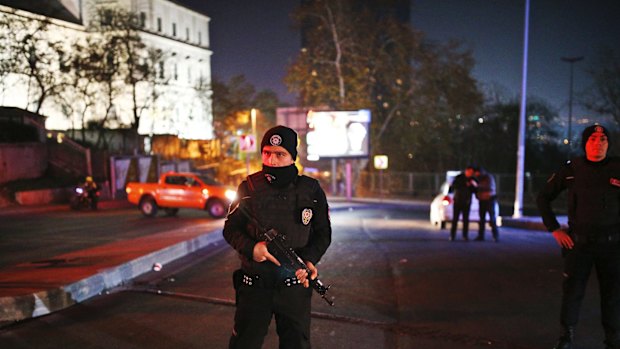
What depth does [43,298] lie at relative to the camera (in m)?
6.28

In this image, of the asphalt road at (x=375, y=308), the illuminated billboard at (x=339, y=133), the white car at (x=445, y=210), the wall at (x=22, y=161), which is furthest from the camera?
the illuminated billboard at (x=339, y=133)

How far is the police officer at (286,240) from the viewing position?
3363 mm

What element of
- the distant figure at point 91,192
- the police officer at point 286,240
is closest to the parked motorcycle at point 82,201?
→ the distant figure at point 91,192

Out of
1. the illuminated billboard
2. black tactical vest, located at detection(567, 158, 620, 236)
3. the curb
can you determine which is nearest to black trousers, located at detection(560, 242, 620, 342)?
black tactical vest, located at detection(567, 158, 620, 236)

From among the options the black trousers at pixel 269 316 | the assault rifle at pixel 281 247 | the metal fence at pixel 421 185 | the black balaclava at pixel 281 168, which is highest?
the black balaclava at pixel 281 168

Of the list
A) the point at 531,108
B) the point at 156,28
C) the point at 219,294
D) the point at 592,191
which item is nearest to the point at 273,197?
the point at 592,191

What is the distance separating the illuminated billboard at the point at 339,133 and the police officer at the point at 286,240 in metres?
21.7

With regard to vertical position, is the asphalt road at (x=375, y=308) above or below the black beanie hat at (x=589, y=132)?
below

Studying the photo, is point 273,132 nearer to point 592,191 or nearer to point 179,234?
point 592,191

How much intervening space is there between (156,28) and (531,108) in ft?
164

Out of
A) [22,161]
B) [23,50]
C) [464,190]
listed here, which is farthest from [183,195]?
[23,50]

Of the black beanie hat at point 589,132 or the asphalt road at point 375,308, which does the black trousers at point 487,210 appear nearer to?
the asphalt road at point 375,308

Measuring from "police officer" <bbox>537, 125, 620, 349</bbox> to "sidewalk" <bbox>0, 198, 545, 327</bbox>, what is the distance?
5976 mm

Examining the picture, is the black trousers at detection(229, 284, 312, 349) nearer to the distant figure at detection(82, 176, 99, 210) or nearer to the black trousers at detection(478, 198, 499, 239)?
the black trousers at detection(478, 198, 499, 239)
